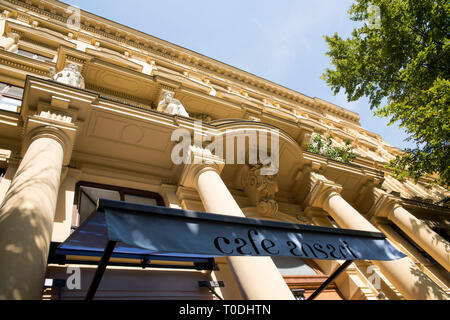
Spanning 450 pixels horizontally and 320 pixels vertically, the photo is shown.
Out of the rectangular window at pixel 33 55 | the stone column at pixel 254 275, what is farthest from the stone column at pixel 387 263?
the rectangular window at pixel 33 55

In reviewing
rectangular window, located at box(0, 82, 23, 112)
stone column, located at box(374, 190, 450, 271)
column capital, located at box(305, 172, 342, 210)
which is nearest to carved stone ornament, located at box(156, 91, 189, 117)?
rectangular window, located at box(0, 82, 23, 112)

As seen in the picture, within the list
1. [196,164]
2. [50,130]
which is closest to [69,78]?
[50,130]

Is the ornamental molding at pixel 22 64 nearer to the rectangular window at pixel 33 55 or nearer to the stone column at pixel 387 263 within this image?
the rectangular window at pixel 33 55

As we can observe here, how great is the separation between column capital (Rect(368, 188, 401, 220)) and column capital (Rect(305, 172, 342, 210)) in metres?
2.48

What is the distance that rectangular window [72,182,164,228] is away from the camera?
23.4 ft

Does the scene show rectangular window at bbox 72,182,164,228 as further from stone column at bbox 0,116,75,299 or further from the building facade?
stone column at bbox 0,116,75,299

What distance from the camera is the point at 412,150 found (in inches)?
369

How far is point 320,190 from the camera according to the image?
10062 mm

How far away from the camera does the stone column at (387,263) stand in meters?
7.31

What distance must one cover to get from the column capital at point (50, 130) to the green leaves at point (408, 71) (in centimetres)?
847

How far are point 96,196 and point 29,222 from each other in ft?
14.2

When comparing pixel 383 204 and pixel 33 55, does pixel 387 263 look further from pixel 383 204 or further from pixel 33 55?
pixel 33 55
